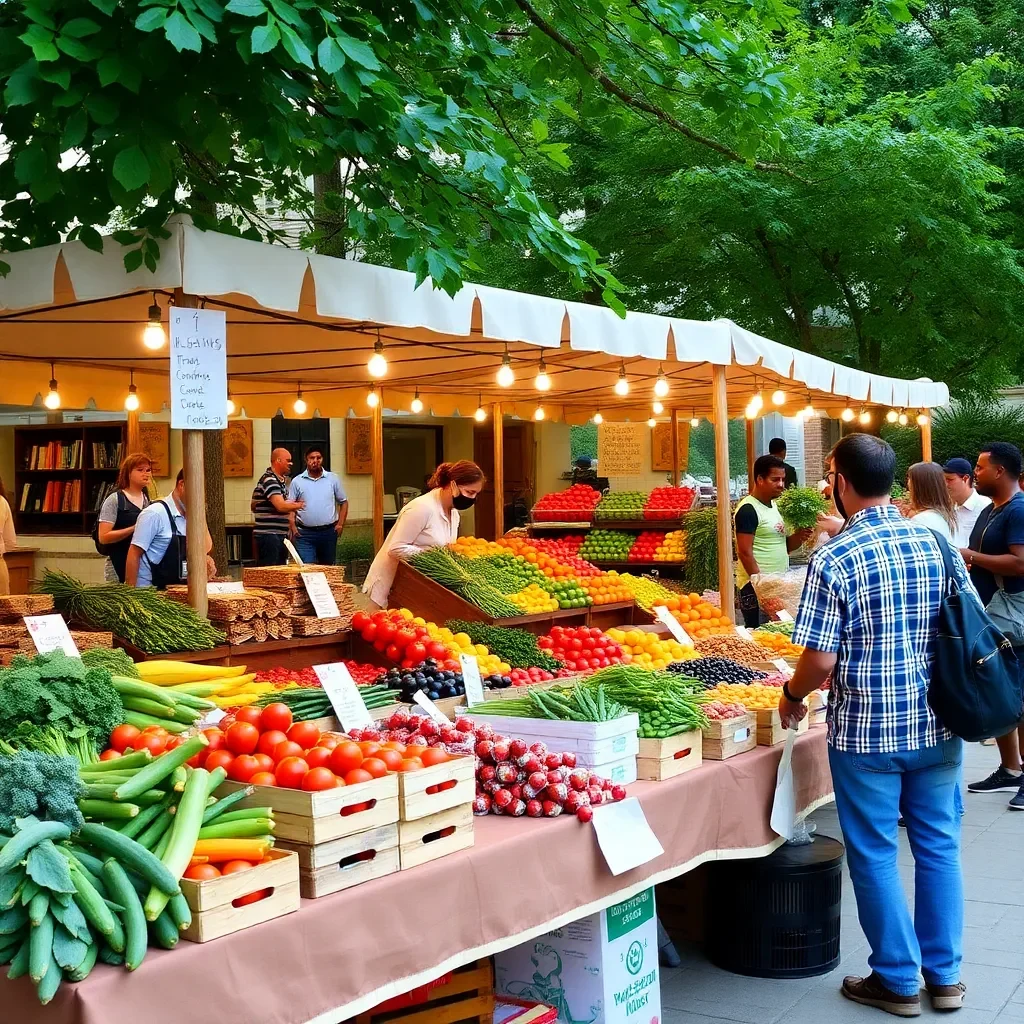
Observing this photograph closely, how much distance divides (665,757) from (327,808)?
1766 millimetres

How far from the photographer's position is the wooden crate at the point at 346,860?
119 inches

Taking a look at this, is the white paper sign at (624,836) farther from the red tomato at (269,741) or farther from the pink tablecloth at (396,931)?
the red tomato at (269,741)

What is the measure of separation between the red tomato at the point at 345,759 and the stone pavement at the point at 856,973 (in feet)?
6.47

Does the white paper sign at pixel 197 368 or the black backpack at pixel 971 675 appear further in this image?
the white paper sign at pixel 197 368

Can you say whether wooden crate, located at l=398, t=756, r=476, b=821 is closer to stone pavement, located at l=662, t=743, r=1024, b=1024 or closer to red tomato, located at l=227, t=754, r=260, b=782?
red tomato, located at l=227, t=754, r=260, b=782

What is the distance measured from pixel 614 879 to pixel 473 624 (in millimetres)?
2916

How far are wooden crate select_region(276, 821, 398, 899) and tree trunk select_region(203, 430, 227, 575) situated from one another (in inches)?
336

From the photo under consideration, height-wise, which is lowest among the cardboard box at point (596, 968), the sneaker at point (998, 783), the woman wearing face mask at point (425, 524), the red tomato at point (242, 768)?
the sneaker at point (998, 783)

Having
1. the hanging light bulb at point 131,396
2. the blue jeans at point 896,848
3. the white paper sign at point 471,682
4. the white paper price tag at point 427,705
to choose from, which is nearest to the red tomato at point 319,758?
the white paper price tag at point 427,705

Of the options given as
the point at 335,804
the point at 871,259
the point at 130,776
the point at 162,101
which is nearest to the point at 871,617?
the point at 335,804

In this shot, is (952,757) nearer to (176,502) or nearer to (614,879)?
(614,879)

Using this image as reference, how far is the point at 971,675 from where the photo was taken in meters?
4.21

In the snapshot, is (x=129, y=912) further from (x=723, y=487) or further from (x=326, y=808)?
(x=723, y=487)

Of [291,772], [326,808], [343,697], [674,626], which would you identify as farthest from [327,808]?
[674,626]
